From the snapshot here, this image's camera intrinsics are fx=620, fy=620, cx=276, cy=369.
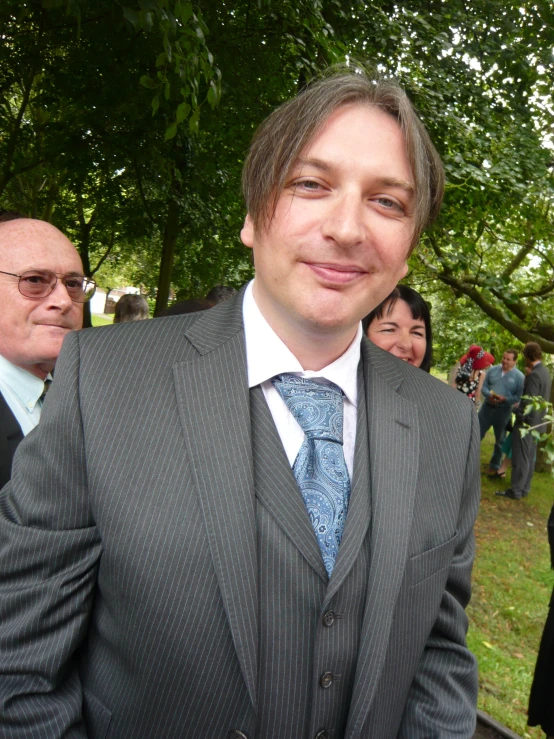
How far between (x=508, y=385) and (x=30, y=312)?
9.86m

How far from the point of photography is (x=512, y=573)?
6.79 meters

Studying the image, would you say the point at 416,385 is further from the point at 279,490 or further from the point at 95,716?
the point at 95,716

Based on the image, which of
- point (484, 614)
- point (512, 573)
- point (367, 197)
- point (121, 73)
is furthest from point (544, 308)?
point (367, 197)

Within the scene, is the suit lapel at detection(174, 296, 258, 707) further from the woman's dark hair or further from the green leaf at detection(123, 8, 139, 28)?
the green leaf at detection(123, 8, 139, 28)

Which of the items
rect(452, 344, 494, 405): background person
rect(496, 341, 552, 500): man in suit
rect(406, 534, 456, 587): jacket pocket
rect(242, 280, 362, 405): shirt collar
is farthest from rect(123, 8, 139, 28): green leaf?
rect(452, 344, 494, 405): background person

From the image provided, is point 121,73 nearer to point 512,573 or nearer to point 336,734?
point 336,734

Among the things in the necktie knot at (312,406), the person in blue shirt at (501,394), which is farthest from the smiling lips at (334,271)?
the person in blue shirt at (501,394)

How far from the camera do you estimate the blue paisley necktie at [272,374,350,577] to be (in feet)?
4.66

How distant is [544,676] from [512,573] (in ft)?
13.3

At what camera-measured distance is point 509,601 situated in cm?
600

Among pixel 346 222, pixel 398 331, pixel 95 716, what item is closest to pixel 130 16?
pixel 398 331

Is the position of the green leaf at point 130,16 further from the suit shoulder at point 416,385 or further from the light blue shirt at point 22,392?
the suit shoulder at point 416,385

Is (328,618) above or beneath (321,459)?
beneath

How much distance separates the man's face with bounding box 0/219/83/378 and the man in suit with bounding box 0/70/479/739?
35.9 inches
